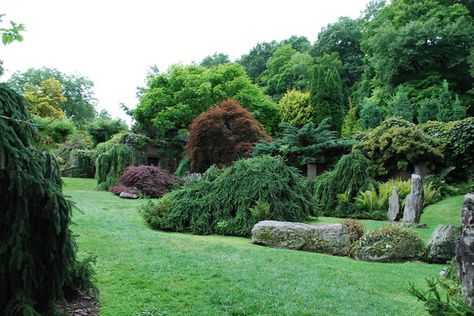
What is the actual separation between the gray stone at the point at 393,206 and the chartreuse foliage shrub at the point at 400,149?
3.54 meters

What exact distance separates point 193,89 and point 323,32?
20.1m

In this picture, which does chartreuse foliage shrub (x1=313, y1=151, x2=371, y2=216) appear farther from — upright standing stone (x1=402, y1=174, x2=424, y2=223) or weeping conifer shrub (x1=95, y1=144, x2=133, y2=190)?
weeping conifer shrub (x1=95, y1=144, x2=133, y2=190)

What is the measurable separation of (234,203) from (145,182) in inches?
271

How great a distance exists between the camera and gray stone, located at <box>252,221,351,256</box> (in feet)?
25.8

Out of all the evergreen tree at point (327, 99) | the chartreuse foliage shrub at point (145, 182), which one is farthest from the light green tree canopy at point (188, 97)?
the chartreuse foliage shrub at point (145, 182)

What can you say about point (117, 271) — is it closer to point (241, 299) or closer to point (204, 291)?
point (204, 291)

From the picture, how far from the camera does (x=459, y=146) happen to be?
14.8 m

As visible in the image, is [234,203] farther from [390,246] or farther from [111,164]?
[111,164]

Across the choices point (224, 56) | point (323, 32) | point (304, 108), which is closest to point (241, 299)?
point (304, 108)

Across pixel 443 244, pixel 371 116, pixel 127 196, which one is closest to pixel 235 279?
pixel 443 244

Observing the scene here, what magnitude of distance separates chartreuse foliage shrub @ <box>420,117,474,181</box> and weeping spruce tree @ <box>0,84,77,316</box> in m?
14.7

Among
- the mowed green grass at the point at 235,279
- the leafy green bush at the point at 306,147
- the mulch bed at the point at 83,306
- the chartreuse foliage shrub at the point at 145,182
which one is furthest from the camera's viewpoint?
the leafy green bush at the point at 306,147

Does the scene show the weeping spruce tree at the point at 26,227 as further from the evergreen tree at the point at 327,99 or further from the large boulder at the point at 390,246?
the evergreen tree at the point at 327,99

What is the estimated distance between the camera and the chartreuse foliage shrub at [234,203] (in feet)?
31.4
